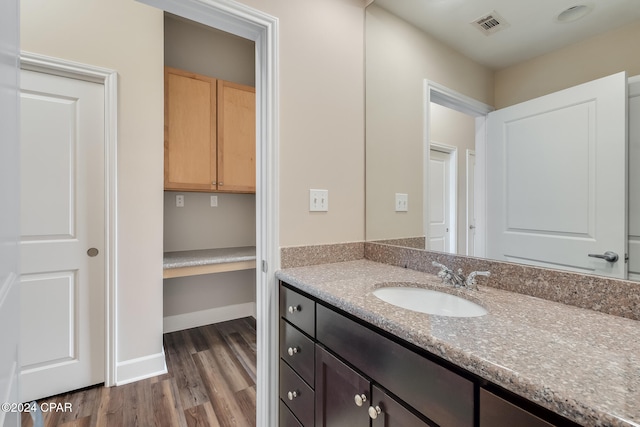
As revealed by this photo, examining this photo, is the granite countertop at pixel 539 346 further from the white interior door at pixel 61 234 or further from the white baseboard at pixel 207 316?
the white baseboard at pixel 207 316

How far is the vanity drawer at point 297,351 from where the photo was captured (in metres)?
1.06

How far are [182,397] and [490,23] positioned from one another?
2480 millimetres

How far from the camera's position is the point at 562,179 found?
0.93 meters

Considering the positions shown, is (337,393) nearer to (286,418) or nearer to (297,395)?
(297,395)

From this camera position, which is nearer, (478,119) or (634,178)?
(634,178)

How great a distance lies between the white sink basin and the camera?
100cm

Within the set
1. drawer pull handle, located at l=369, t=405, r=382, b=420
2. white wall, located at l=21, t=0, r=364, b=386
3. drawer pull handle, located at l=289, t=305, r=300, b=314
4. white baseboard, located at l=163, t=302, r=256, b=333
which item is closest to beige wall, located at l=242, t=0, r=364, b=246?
white wall, located at l=21, t=0, r=364, b=386

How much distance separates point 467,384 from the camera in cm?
57

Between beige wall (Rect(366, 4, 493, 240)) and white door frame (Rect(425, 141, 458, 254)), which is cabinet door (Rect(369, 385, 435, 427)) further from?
→ beige wall (Rect(366, 4, 493, 240))

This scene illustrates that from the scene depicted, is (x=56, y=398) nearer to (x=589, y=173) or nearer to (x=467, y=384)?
(x=467, y=384)

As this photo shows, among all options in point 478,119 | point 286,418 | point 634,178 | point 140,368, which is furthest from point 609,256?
point 140,368

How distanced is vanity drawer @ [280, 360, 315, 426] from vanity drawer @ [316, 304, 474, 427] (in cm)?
27

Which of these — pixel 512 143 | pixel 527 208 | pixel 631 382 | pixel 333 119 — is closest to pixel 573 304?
pixel 527 208

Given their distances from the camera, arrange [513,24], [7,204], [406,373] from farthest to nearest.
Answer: [513,24], [406,373], [7,204]
